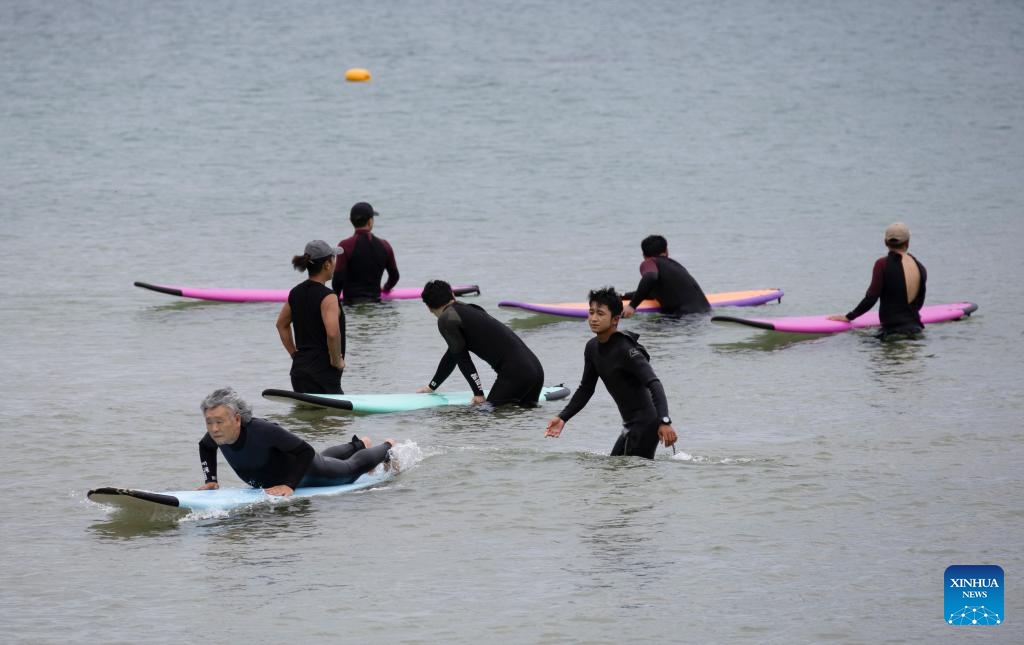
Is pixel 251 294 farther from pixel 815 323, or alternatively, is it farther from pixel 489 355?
pixel 815 323

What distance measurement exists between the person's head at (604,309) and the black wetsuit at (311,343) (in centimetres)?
287

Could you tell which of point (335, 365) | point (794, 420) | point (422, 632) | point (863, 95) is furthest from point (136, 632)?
point (863, 95)

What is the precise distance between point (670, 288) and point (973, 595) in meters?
10.1

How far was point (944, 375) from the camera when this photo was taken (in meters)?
16.4

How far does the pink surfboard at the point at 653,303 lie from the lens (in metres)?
19.5

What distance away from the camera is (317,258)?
13.0 m

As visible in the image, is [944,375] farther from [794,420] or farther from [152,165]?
[152,165]

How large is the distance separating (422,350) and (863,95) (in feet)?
120

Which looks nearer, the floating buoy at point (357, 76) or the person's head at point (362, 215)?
the person's head at point (362, 215)

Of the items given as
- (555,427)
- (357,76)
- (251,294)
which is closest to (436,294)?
(555,427)

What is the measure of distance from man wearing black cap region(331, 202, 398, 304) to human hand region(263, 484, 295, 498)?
8.53 m

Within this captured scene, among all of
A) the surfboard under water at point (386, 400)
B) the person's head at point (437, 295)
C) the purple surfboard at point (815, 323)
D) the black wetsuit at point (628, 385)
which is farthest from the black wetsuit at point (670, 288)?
the black wetsuit at point (628, 385)

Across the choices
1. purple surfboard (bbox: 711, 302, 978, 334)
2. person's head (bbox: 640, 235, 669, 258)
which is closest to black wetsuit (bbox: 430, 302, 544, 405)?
purple surfboard (bbox: 711, 302, 978, 334)

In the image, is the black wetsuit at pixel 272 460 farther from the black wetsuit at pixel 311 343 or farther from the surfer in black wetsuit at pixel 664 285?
the surfer in black wetsuit at pixel 664 285
